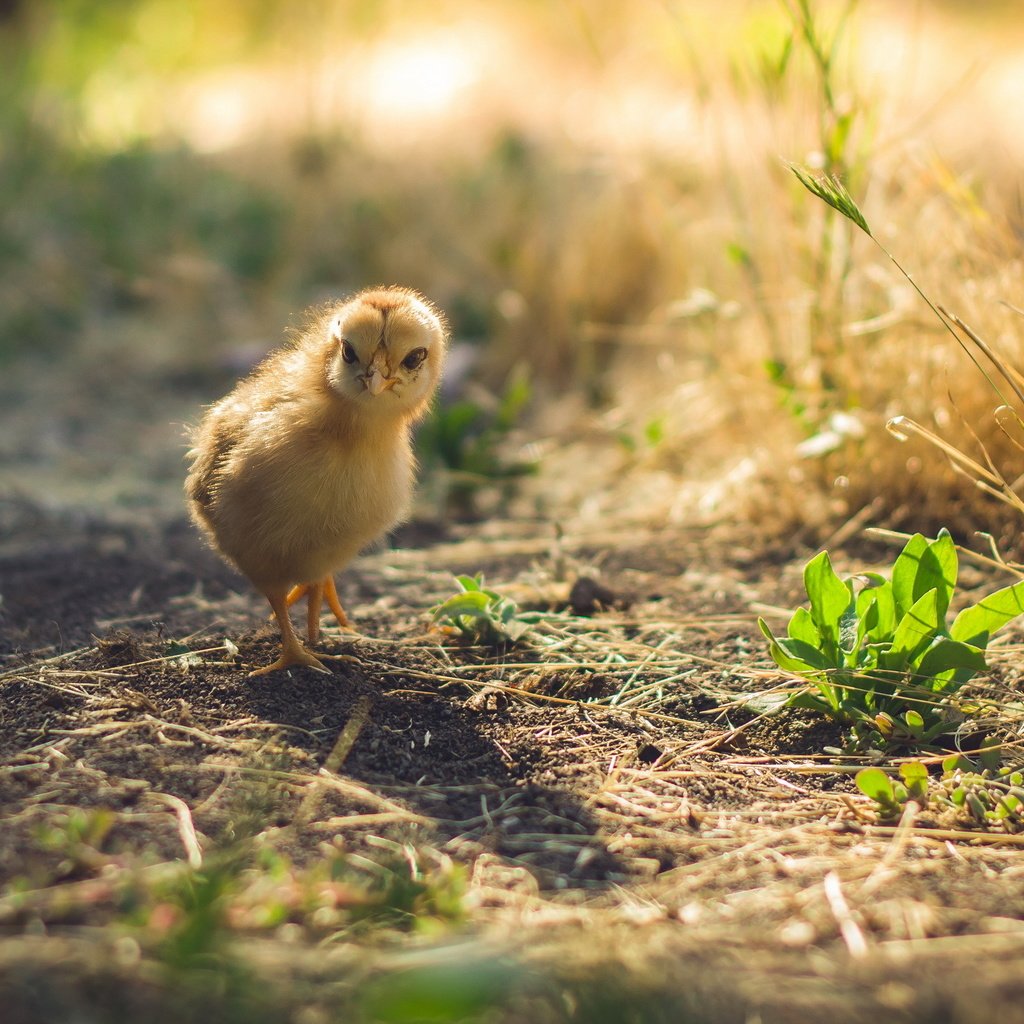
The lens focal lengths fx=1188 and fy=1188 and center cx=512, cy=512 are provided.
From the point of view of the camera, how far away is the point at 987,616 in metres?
2.80

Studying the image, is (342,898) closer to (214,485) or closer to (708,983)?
(708,983)

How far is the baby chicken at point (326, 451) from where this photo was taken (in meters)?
2.96

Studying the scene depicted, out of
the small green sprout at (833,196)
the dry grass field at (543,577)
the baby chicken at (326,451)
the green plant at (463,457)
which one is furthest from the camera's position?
the green plant at (463,457)

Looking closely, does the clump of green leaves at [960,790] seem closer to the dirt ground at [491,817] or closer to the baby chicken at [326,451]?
the dirt ground at [491,817]

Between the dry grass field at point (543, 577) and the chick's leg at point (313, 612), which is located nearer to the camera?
the dry grass field at point (543, 577)

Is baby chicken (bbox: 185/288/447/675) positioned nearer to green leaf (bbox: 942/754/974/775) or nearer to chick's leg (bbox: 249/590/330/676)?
chick's leg (bbox: 249/590/330/676)

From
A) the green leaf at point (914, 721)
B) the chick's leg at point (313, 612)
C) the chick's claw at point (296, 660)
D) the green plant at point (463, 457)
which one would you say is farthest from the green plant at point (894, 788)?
the green plant at point (463, 457)

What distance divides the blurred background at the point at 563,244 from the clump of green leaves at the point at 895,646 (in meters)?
0.62

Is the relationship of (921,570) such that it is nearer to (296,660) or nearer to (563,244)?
(296,660)

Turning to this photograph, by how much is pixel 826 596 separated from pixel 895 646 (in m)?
0.20

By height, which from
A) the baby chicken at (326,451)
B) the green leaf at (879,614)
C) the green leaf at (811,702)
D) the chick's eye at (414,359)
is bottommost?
the green leaf at (811,702)

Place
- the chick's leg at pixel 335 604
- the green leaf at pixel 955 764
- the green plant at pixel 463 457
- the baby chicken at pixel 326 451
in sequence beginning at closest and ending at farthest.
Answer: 1. the green leaf at pixel 955 764
2. the baby chicken at pixel 326 451
3. the chick's leg at pixel 335 604
4. the green plant at pixel 463 457

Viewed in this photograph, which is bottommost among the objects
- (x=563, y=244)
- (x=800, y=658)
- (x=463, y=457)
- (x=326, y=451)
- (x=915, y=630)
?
(x=800, y=658)

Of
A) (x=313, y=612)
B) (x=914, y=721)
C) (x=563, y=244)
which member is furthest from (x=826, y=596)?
(x=563, y=244)
